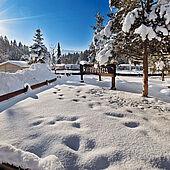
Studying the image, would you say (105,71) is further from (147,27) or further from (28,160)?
(28,160)

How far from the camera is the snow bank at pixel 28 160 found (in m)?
1.70

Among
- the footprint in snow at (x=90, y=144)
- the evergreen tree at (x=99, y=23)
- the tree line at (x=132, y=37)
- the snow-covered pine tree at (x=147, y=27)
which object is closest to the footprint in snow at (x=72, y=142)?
the footprint in snow at (x=90, y=144)

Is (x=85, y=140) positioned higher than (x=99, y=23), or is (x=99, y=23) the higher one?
(x=99, y=23)

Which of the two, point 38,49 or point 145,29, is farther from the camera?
point 38,49

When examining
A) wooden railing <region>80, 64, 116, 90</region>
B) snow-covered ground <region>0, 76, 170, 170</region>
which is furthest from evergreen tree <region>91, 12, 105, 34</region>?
snow-covered ground <region>0, 76, 170, 170</region>

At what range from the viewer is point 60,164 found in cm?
175

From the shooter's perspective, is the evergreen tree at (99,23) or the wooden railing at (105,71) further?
the evergreen tree at (99,23)

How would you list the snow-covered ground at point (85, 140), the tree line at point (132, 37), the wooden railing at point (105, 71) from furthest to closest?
the wooden railing at point (105, 71), the tree line at point (132, 37), the snow-covered ground at point (85, 140)

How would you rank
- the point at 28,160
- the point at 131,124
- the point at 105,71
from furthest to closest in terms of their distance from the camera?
the point at 105,71, the point at 131,124, the point at 28,160

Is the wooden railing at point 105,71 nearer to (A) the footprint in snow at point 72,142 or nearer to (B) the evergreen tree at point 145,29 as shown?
(B) the evergreen tree at point 145,29

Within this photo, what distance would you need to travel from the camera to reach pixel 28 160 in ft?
5.81

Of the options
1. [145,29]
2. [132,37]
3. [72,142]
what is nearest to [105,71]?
[132,37]

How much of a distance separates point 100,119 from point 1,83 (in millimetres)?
5994

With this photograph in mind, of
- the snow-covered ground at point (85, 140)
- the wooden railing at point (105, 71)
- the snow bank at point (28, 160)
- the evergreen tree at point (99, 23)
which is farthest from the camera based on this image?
the evergreen tree at point (99, 23)
